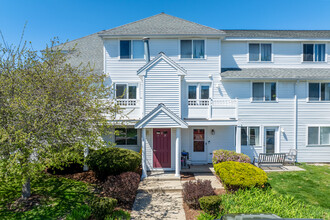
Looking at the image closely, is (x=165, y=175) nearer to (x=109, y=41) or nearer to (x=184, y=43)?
(x=184, y=43)

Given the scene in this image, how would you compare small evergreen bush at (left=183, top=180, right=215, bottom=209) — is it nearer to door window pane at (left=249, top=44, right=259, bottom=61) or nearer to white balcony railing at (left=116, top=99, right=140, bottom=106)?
white balcony railing at (left=116, top=99, right=140, bottom=106)

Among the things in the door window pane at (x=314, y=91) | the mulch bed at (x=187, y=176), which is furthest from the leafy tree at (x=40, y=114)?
the door window pane at (x=314, y=91)

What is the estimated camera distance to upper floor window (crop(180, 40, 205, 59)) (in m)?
13.9

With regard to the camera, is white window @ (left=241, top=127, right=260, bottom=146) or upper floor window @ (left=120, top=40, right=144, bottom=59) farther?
upper floor window @ (left=120, top=40, right=144, bottom=59)

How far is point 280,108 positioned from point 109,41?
44.6 ft

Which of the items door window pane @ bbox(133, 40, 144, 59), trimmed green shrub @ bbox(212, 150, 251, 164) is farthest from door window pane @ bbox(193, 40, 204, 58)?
trimmed green shrub @ bbox(212, 150, 251, 164)

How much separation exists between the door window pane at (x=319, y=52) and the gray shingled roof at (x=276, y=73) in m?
0.95

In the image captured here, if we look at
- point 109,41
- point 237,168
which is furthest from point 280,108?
point 109,41

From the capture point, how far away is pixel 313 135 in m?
13.8

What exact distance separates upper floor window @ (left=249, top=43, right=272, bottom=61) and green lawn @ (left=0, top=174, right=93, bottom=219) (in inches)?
573

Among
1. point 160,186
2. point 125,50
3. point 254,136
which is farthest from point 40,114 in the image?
point 254,136

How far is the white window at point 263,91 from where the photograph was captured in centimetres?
1368

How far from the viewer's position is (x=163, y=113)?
10.5 m

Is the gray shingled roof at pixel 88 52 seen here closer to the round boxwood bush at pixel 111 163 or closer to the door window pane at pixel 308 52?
the round boxwood bush at pixel 111 163
